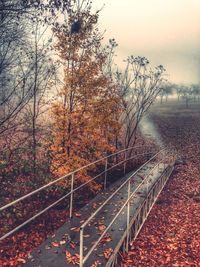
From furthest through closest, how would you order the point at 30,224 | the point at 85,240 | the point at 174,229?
the point at 174,229 → the point at 30,224 → the point at 85,240

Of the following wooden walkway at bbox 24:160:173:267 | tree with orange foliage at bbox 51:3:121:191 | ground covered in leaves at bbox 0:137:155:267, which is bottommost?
ground covered in leaves at bbox 0:137:155:267

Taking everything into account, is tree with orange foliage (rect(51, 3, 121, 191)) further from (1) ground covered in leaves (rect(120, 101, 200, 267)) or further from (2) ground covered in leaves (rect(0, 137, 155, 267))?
(1) ground covered in leaves (rect(120, 101, 200, 267))

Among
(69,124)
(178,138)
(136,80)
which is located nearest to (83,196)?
(69,124)

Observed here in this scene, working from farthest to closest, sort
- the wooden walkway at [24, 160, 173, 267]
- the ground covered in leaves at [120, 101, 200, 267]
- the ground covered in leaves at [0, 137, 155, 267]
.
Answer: the ground covered in leaves at [0, 137, 155, 267], the ground covered in leaves at [120, 101, 200, 267], the wooden walkway at [24, 160, 173, 267]

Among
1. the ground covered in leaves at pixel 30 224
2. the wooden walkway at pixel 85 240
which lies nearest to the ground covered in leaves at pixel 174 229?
the wooden walkway at pixel 85 240

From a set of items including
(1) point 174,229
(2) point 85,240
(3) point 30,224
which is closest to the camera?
(2) point 85,240

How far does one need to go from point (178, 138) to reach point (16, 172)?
22.2m

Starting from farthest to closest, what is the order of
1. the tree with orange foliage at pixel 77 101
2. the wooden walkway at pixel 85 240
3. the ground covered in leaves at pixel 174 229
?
the tree with orange foliage at pixel 77 101
the ground covered in leaves at pixel 174 229
the wooden walkway at pixel 85 240

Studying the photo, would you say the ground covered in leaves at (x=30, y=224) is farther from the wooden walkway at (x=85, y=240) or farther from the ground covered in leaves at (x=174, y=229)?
the ground covered in leaves at (x=174, y=229)

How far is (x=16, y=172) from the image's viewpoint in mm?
17109

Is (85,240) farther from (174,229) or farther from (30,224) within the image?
(174,229)

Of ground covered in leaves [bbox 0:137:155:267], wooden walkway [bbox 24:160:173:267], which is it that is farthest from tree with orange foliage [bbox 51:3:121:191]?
wooden walkway [bbox 24:160:173:267]

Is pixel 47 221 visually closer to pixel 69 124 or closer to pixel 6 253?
pixel 6 253

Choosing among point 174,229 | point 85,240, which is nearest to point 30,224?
point 85,240
